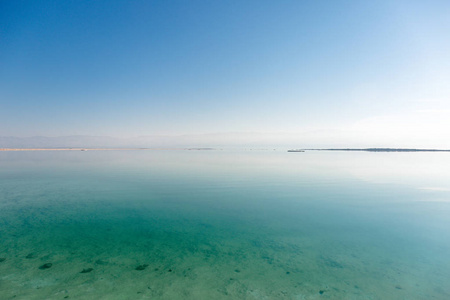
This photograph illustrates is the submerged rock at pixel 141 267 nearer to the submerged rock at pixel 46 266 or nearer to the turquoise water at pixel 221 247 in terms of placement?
the turquoise water at pixel 221 247

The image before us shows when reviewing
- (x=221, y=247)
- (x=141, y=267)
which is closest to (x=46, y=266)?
(x=141, y=267)

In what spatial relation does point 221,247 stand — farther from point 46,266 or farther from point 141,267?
point 46,266

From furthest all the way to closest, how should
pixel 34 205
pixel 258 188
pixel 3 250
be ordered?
pixel 258 188 → pixel 34 205 → pixel 3 250

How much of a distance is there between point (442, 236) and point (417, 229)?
80cm

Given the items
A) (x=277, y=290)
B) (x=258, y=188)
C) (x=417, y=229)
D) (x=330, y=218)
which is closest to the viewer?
(x=277, y=290)

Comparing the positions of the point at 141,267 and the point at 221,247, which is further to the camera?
the point at 221,247

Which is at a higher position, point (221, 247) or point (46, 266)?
point (46, 266)

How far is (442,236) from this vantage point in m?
9.12

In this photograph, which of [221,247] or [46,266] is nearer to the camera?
[46,266]

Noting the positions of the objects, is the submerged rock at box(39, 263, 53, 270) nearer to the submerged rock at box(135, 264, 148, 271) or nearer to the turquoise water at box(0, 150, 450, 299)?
the turquoise water at box(0, 150, 450, 299)

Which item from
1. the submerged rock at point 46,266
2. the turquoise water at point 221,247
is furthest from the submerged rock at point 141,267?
the submerged rock at point 46,266

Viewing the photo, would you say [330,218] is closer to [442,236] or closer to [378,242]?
[378,242]

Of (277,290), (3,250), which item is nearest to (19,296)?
(3,250)

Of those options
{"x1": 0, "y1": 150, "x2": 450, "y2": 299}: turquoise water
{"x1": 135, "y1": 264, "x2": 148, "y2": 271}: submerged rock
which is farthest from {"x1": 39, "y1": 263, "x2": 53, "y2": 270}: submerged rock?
{"x1": 135, "y1": 264, "x2": 148, "y2": 271}: submerged rock
